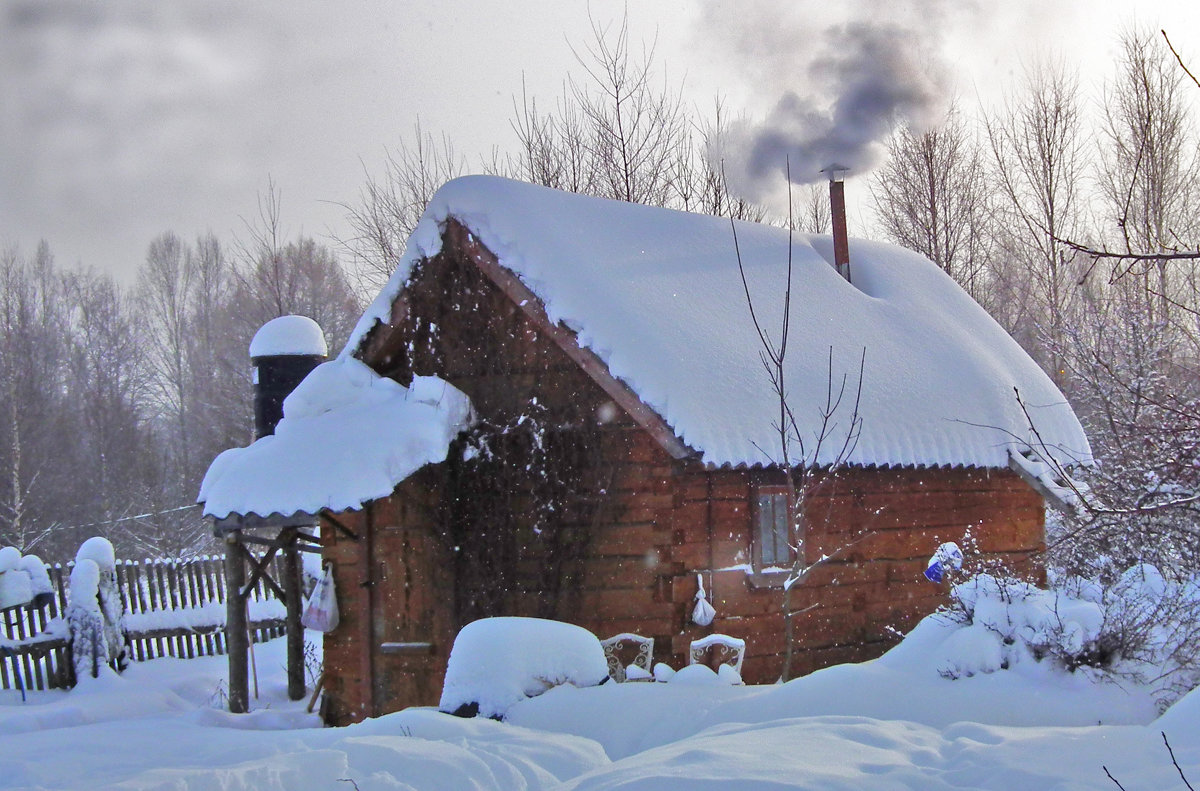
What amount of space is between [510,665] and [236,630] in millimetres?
5411

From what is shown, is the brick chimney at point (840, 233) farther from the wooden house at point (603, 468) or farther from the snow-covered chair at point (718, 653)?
the snow-covered chair at point (718, 653)

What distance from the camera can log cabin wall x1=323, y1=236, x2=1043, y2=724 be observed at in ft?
32.7

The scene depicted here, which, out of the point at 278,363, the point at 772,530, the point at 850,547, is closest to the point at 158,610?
the point at 278,363

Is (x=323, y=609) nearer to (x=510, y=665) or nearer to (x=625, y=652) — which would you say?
(x=625, y=652)

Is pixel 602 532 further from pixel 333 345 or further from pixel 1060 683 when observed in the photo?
pixel 333 345

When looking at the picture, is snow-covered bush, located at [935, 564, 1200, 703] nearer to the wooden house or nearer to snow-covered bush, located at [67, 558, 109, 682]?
the wooden house

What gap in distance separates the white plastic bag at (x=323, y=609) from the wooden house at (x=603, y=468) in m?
0.19

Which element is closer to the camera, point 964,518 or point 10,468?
point 964,518

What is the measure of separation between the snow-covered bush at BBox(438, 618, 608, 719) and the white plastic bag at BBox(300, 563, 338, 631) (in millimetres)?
4085

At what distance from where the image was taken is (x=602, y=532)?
33.2 ft

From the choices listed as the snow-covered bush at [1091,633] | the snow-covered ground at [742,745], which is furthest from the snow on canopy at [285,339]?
the snow-covered bush at [1091,633]

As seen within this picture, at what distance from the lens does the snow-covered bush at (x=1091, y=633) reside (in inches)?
266

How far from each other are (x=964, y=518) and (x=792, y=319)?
10.3 feet

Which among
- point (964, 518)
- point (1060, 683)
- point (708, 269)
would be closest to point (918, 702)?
point (1060, 683)
